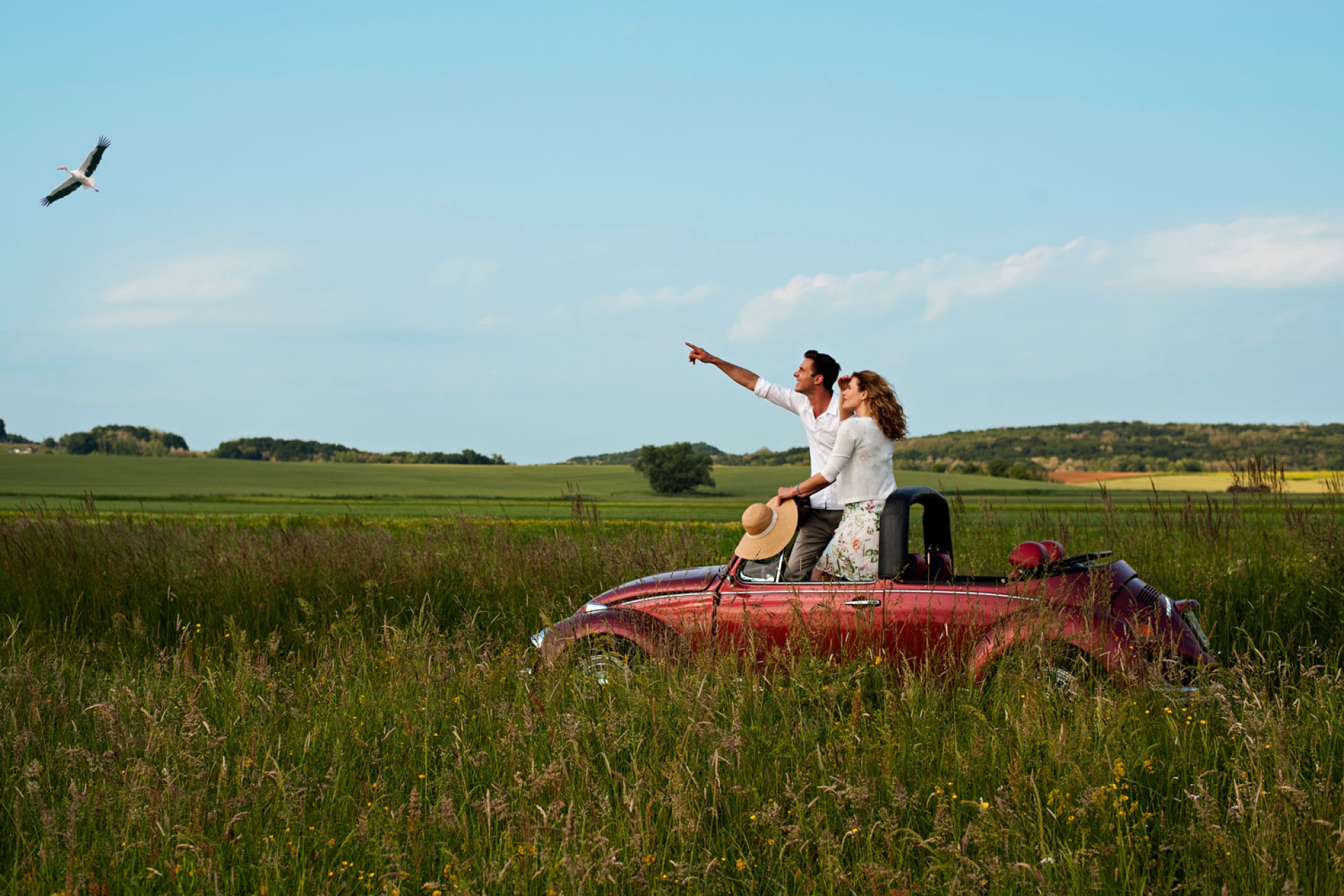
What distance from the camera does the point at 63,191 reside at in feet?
66.8

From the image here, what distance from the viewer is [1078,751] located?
13.4ft

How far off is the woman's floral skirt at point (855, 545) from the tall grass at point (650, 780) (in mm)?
756

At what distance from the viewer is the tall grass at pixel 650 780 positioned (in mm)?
3455

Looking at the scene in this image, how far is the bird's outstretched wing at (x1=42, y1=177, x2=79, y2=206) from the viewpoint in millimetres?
20266

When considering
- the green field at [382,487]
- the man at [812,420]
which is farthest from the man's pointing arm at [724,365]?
the green field at [382,487]

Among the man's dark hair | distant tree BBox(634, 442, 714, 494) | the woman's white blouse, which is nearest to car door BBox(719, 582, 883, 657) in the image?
the woman's white blouse

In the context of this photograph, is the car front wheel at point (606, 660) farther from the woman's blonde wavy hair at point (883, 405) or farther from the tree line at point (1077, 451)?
the tree line at point (1077, 451)

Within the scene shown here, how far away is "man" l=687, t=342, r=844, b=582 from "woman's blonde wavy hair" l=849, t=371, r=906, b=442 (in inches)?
12.1

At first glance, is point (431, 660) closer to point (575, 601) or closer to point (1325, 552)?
point (575, 601)

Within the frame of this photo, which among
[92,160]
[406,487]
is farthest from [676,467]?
[92,160]

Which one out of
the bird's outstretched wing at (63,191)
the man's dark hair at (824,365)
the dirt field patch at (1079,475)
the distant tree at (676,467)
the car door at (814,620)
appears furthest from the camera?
the dirt field patch at (1079,475)

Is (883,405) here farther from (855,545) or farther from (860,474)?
(855,545)

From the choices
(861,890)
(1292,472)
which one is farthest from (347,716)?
(1292,472)

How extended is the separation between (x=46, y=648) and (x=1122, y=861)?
812 centimetres
